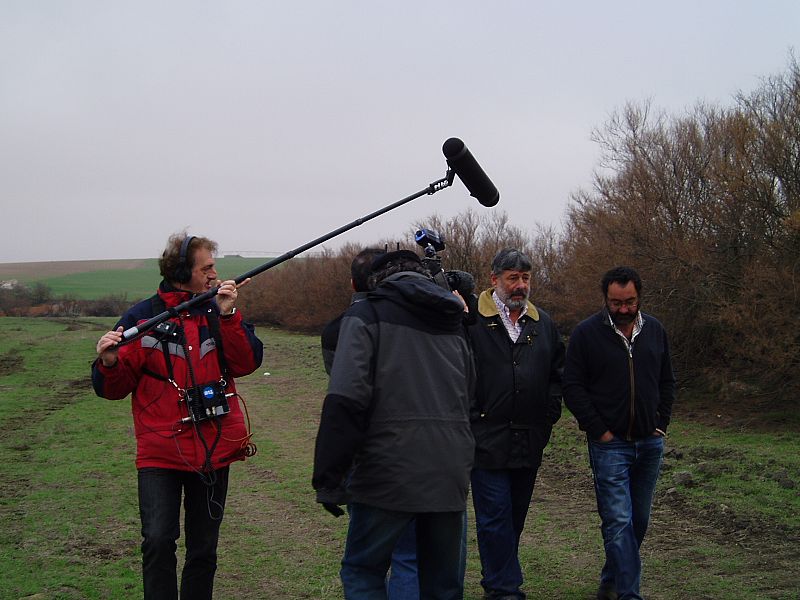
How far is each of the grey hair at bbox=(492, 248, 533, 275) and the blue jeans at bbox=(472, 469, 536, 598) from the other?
1271 millimetres

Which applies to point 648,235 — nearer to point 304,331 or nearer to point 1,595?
point 1,595

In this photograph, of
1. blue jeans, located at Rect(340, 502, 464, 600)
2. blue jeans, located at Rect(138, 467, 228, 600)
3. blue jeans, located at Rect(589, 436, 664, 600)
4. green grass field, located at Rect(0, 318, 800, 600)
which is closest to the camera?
blue jeans, located at Rect(340, 502, 464, 600)

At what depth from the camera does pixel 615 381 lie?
5.01m

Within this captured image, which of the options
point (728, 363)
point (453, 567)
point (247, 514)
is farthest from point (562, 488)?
point (728, 363)

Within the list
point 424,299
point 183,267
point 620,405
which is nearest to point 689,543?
point 620,405

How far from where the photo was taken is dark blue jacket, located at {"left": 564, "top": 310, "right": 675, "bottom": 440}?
16.2 feet

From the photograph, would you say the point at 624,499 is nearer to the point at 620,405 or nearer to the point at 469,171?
the point at 620,405

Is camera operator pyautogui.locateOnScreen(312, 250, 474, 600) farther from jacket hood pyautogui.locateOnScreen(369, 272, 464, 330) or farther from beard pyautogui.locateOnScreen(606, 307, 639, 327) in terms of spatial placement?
beard pyautogui.locateOnScreen(606, 307, 639, 327)

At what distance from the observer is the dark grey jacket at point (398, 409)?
3.48m

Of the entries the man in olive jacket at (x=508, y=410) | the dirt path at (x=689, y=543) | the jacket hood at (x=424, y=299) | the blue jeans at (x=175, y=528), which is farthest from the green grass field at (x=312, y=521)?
the jacket hood at (x=424, y=299)

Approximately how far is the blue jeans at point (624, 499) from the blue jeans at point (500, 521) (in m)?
0.47

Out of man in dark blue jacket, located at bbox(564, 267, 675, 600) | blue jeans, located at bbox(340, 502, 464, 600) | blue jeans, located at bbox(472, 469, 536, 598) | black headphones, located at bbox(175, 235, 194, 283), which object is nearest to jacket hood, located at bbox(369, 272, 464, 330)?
blue jeans, located at bbox(340, 502, 464, 600)

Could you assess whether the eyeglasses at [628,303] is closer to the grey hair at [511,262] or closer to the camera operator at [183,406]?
the grey hair at [511,262]

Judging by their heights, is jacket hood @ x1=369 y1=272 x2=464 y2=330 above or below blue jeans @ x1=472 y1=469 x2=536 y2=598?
above
